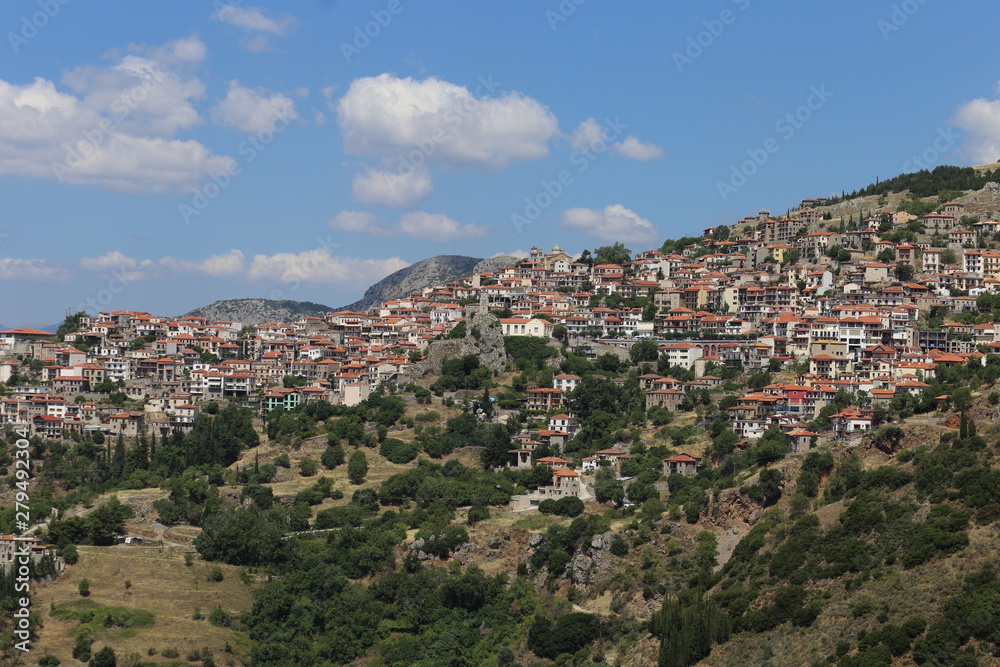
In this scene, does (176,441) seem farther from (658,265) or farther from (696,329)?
(658,265)

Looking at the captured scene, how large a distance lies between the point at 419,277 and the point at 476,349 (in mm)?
96569

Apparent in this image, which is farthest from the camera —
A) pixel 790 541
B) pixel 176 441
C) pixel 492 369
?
pixel 492 369

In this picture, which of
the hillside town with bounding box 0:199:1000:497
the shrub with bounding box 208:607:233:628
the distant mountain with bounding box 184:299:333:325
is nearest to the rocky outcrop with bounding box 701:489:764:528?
the hillside town with bounding box 0:199:1000:497

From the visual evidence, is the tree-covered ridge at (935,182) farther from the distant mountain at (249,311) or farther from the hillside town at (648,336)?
the distant mountain at (249,311)

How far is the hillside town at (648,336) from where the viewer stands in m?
66.0

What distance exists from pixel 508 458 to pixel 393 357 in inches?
727

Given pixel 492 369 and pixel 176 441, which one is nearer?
pixel 176 441

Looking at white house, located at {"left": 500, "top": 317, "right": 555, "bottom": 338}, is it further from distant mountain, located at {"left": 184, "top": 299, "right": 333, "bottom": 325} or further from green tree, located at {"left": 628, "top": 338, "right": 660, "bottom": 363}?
distant mountain, located at {"left": 184, "top": 299, "right": 333, "bottom": 325}

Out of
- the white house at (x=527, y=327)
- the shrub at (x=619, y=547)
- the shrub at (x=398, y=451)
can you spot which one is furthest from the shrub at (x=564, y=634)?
the white house at (x=527, y=327)

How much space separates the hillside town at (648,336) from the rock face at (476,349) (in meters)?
1.42

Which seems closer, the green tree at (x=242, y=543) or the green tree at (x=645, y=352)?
the green tree at (x=242, y=543)

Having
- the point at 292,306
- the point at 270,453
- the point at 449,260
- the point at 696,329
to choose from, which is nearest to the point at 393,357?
the point at 270,453

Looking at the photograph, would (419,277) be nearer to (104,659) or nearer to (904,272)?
(904,272)

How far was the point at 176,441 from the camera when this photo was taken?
6975cm
